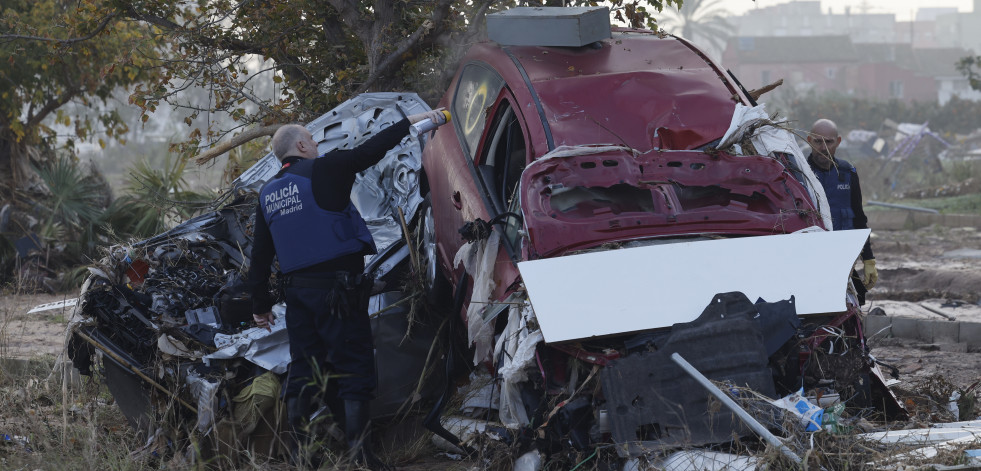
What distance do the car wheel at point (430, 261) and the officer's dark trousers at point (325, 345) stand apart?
1.76ft

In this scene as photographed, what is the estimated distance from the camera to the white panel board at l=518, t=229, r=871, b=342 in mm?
3654

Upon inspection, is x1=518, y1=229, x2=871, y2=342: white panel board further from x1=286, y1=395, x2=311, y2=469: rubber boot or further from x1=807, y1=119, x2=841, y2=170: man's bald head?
x1=807, y1=119, x2=841, y2=170: man's bald head

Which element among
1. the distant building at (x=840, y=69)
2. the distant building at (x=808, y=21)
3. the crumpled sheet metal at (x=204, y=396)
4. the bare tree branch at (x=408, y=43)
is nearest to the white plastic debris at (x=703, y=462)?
the crumpled sheet metal at (x=204, y=396)

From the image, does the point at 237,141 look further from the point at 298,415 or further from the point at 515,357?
the point at 515,357

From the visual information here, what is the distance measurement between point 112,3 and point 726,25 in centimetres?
7126

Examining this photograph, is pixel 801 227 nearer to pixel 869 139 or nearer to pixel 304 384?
pixel 304 384

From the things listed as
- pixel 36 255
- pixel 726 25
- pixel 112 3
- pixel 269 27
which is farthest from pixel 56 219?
pixel 726 25

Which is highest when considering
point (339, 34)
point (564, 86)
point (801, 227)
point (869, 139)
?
point (339, 34)

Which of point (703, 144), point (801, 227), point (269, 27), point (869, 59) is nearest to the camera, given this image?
point (801, 227)

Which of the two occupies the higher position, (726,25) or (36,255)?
(726,25)

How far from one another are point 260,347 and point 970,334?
557 centimetres

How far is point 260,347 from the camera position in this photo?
4961mm

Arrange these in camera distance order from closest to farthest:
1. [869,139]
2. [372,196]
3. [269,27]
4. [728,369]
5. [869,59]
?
[728,369] < [372,196] < [269,27] < [869,139] < [869,59]

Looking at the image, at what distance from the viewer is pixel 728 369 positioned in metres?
3.61
